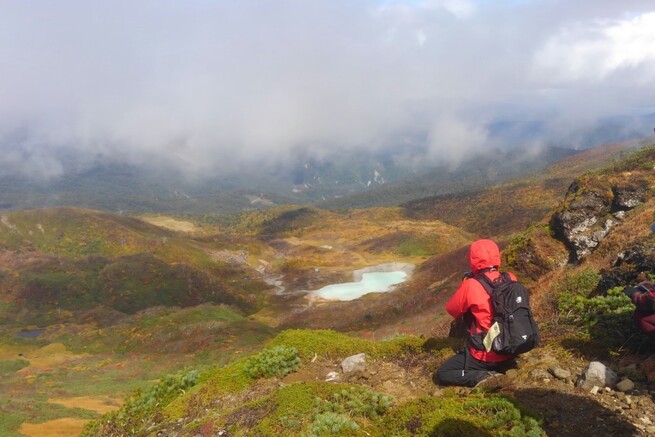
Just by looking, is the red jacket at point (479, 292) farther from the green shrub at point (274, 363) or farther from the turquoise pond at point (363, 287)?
the turquoise pond at point (363, 287)

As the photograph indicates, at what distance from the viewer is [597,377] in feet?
22.0

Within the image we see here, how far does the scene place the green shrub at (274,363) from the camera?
9680mm

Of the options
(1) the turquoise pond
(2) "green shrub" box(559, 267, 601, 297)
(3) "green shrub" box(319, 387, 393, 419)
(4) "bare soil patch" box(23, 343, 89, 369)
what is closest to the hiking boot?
(3) "green shrub" box(319, 387, 393, 419)

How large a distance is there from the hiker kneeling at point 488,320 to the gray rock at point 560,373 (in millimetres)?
716

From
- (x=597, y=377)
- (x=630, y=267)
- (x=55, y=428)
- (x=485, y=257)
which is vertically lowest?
(x=55, y=428)

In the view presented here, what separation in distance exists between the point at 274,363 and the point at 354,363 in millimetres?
1916

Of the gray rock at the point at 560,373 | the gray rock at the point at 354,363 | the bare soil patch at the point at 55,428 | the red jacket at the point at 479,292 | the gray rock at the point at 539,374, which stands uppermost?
the red jacket at the point at 479,292

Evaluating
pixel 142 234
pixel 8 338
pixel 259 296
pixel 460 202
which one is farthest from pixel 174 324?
pixel 460 202

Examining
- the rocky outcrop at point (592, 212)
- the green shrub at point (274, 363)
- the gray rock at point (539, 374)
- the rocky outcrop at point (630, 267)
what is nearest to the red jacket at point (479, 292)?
the gray rock at point (539, 374)

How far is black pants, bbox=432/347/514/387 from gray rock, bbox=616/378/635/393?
5.86 ft

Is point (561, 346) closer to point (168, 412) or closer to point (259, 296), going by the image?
point (168, 412)

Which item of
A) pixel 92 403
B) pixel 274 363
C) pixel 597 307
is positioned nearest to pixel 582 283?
pixel 597 307

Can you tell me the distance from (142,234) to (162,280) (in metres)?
59.7

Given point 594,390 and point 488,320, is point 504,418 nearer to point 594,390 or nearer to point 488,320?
point 488,320
